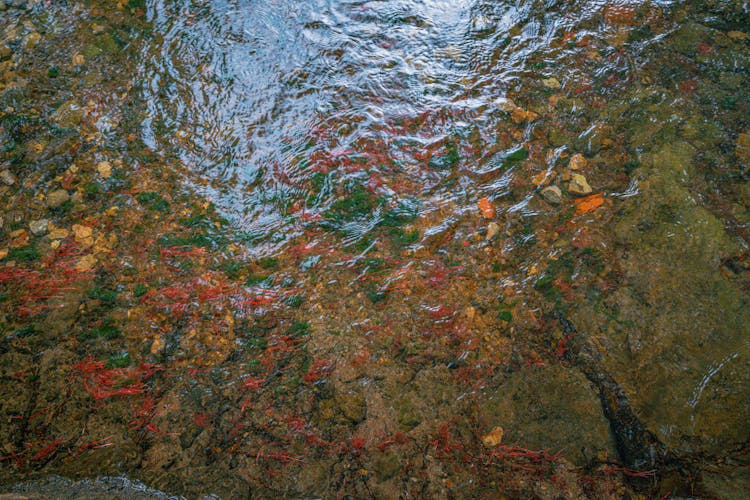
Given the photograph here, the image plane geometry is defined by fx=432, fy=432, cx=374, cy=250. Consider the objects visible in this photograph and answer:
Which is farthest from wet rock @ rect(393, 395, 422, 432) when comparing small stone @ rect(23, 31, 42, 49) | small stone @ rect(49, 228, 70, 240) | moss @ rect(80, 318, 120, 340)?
small stone @ rect(23, 31, 42, 49)

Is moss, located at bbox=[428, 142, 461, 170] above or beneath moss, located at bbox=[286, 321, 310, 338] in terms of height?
above

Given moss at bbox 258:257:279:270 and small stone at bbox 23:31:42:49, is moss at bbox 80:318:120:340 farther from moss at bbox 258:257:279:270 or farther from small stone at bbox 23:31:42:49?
small stone at bbox 23:31:42:49

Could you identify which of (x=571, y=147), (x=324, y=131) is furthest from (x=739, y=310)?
(x=324, y=131)

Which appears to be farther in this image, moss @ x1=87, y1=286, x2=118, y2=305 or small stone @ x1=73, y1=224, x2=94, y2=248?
small stone @ x1=73, y1=224, x2=94, y2=248

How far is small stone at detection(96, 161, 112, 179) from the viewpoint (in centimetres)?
305

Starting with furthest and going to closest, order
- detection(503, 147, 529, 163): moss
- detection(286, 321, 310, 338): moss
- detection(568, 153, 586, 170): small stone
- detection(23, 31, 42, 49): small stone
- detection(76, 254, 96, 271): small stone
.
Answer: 1. detection(23, 31, 42, 49): small stone
2. detection(503, 147, 529, 163): moss
3. detection(568, 153, 586, 170): small stone
4. detection(76, 254, 96, 271): small stone
5. detection(286, 321, 310, 338): moss

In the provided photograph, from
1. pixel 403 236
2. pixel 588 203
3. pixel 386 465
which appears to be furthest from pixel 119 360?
pixel 588 203

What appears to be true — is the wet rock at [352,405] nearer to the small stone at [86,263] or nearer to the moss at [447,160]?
the moss at [447,160]

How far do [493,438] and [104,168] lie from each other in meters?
3.10

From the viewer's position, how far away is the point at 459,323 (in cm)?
258

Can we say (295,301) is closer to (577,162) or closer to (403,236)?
(403,236)

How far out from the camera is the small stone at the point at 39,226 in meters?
2.83

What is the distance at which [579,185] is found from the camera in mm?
2885

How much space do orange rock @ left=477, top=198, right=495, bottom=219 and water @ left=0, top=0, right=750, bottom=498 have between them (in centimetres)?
2
